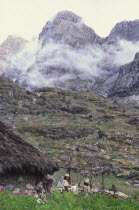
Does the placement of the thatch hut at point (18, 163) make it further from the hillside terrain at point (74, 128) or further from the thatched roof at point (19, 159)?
the hillside terrain at point (74, 128)

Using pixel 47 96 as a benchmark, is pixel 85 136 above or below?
below

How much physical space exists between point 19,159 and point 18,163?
44 cm

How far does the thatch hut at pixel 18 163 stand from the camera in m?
16.0

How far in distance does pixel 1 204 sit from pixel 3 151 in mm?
8063

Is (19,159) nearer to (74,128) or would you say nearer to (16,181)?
(16,181)

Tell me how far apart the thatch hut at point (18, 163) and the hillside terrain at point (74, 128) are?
17526mm

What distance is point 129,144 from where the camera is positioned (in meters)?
60.3

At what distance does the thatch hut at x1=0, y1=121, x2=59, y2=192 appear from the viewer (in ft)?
52.6

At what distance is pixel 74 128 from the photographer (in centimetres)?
7525

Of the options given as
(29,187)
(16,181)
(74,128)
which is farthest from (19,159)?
(74,128)

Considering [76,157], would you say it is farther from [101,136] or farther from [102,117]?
[102,117]

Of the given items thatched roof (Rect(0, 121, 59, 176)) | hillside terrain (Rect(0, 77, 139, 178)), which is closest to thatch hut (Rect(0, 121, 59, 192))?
thatched roof (Rect(0, 121, 59, 176))

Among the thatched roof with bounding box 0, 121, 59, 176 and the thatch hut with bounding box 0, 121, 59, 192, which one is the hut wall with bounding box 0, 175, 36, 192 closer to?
the thatch hut with bounding box 0, 121, 59, 192

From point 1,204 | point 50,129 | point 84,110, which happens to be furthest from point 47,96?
point 1,204
